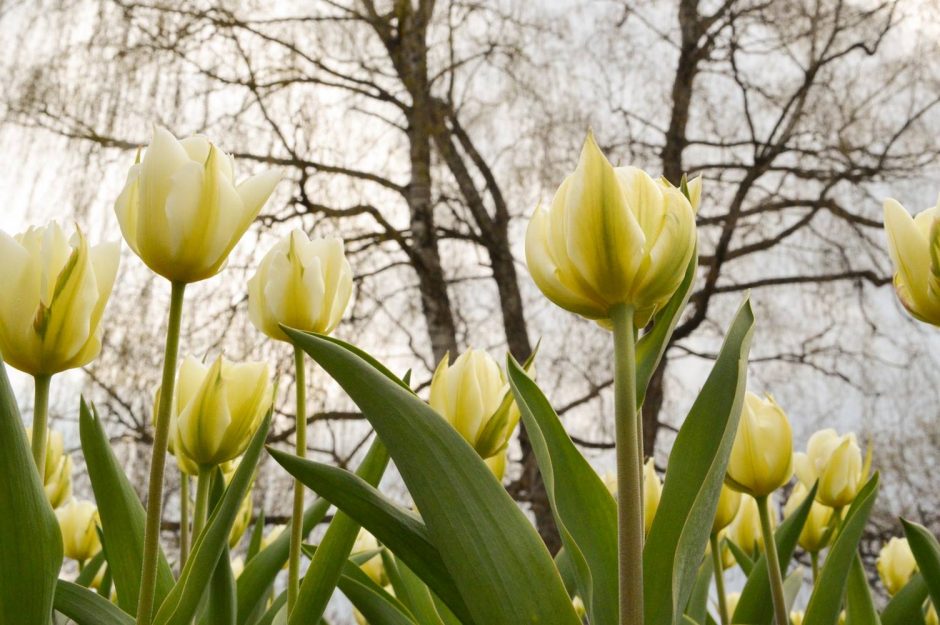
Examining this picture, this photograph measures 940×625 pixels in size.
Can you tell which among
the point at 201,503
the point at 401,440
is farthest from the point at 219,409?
the point at 401,440

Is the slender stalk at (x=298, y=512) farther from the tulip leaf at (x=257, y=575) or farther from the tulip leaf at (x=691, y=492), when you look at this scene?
the tulip leaf at (x=691, y=492)

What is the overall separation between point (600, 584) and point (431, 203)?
4.19 meters

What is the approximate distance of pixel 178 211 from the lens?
1.52 feet

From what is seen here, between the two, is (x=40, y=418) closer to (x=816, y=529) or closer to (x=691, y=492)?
(x=691, y=492)

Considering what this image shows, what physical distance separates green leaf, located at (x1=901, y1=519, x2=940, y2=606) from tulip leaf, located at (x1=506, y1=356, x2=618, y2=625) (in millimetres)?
242

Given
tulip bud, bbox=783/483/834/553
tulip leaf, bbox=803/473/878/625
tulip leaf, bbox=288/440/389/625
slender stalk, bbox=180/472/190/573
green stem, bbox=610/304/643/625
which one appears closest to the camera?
green stem, bbox=610/304/643/625

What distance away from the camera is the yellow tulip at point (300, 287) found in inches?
23.8

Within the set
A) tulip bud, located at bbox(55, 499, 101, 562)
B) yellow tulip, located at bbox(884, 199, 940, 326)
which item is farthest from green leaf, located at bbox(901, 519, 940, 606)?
tulip bud, located at bbox(55, 499, 101, 562)

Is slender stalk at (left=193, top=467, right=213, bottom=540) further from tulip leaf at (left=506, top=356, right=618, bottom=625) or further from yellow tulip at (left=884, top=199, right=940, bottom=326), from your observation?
yellow tulip at (left=884, top=199, right=940, bottom=326)

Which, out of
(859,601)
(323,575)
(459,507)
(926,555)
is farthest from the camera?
(859,601)

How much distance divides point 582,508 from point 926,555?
0.27m

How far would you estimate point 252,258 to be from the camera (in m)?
3.76

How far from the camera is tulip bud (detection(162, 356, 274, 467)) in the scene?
2.02ft

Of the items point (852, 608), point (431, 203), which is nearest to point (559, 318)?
point (431, 203)
